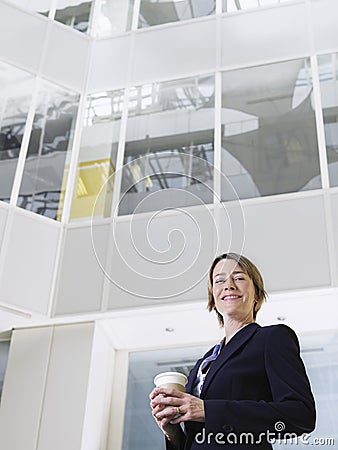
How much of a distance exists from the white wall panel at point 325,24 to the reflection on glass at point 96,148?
2.63 metres

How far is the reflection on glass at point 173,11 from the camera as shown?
8.77 metres

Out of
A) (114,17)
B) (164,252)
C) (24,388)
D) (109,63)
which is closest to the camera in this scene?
(164,252)

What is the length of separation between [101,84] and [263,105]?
2279 mm

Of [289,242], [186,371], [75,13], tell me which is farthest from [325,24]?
[186,371]

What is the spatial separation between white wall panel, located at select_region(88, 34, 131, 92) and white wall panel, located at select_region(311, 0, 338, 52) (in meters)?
2.52

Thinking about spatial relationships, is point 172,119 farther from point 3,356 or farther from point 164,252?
point 164,252

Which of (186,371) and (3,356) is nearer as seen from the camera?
(186,371)

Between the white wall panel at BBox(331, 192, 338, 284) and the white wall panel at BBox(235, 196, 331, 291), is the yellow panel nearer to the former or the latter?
the white wall panel at BBox(235, 196, 331, 291)

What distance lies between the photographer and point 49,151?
7.82 metres

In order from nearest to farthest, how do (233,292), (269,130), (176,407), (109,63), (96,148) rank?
(176,407) < (233,292) < (269,130) < (96,148) < (109,63)

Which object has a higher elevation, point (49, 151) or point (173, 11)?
point (173, 11)

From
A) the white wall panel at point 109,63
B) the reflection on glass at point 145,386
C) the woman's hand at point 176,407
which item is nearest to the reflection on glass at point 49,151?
the white wall panel at point 109,63

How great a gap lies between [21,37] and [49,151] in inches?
69.9

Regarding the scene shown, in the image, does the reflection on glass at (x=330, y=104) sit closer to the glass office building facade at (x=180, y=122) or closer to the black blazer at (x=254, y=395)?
the glass office building facade at (x=180, y=122)
